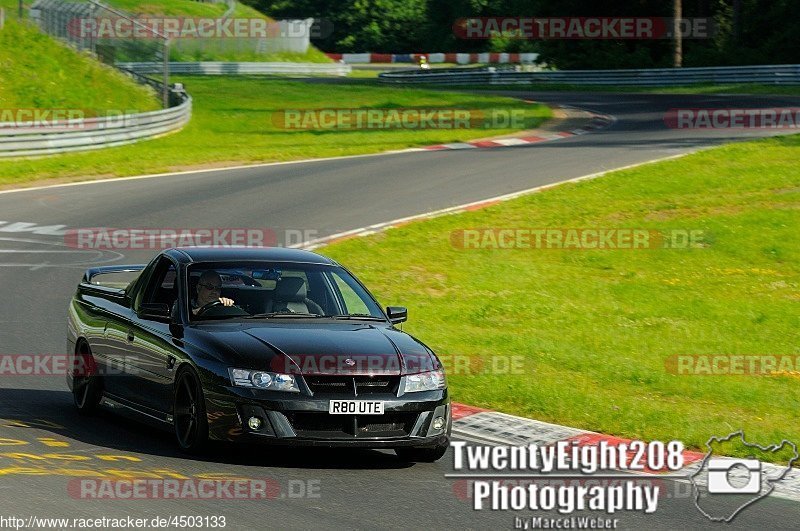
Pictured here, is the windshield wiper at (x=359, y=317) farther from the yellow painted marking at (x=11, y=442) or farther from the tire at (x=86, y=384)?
the yellow painted marking at (x=11, y=442)

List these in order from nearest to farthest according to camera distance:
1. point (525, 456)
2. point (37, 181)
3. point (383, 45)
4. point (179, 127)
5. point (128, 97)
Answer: point (525, 456)
point (37, 181)
point (179, 127)
point (128, 97)
point (383, 45)

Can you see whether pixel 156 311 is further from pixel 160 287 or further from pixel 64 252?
pixel 64 252

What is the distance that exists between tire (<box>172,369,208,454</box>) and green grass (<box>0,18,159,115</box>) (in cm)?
3303

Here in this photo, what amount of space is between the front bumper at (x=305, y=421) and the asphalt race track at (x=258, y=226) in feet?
0.78

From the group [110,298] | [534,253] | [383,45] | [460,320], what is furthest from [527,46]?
[110,298]

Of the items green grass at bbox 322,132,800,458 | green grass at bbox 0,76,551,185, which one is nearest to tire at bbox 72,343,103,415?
green grass at bbox 322,132,800,458

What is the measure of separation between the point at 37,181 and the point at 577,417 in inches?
824

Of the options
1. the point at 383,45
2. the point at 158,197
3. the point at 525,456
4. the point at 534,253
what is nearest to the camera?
the point at 525,456

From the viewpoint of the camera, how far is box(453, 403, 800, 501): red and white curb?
9.48m

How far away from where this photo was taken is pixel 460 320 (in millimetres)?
16906

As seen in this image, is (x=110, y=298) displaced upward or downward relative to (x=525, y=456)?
upward

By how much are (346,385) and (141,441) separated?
1888 millimetres

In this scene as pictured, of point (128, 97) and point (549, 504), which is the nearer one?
point (549, 504)

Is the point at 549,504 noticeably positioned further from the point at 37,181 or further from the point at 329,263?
the point at 37,181
